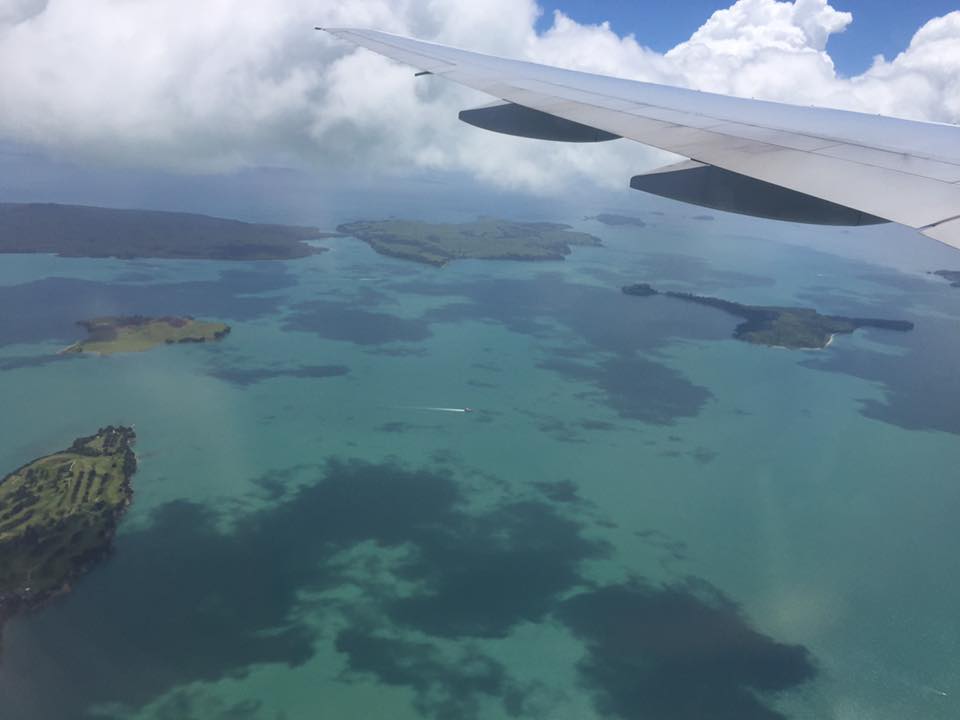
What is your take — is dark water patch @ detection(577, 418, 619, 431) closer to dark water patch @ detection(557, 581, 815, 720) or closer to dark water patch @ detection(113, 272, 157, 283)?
dark water patch @ detection(557, 581, 815, 720)

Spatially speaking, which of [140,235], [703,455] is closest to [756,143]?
[703,455]

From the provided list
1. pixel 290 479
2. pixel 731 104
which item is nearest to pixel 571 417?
pixel 290 479

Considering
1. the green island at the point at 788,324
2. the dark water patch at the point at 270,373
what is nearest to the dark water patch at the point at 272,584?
the dark water patch at the point at 270,373

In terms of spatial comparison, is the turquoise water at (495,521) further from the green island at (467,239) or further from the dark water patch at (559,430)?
the green island at (467,239)

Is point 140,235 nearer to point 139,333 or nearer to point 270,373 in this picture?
point 139,333

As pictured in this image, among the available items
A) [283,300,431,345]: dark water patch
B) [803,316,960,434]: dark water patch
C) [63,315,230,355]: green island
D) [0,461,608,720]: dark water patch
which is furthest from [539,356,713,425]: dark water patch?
[63,315,230,355]: green island

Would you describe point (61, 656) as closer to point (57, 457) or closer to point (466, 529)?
point (57, 457)
